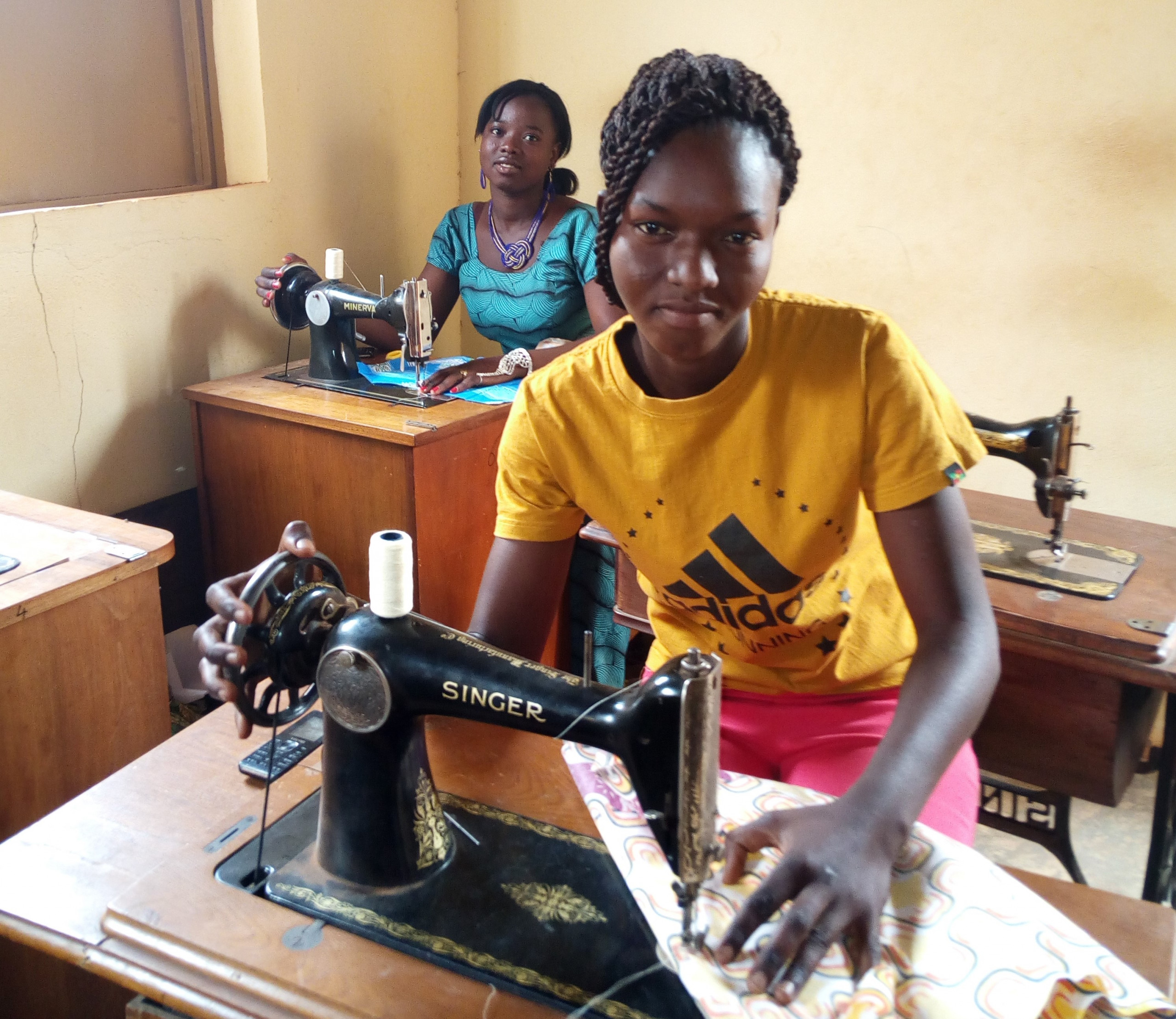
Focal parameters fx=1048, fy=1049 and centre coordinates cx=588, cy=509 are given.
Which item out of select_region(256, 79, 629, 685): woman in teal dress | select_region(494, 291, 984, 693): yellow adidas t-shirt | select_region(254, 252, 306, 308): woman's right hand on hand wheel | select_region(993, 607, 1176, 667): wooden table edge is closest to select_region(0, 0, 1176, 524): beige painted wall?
select_region(254, 252, 306, 308): woman's right hand on hand wheel

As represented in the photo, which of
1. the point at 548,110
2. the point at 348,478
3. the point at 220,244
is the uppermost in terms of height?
the point at 548,110

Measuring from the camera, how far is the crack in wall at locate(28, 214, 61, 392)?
2.06 m

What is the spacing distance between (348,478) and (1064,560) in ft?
4.54

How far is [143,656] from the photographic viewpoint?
1.62 meters

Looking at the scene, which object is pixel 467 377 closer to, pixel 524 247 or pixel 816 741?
pixel 524 247

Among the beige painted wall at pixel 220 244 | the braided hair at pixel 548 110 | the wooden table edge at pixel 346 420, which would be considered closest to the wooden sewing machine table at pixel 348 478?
the wooden table edge at pixel 346 420

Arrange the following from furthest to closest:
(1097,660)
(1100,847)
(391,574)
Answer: (1100,847) → (1097,660) → (391,574)

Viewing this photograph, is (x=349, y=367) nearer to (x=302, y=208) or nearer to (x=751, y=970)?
(x=302, y=208)

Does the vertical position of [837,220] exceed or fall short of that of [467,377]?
it exceeds it

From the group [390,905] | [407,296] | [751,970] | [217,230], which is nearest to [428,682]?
[390,905]

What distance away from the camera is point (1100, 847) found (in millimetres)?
2238

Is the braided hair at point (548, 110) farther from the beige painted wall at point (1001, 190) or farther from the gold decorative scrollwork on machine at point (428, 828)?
the gold decorative scrollwork on machine at point (428, 828)

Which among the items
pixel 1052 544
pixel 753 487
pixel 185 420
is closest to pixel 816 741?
pixel 753 487

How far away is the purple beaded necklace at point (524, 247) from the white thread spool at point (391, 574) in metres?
1.87
